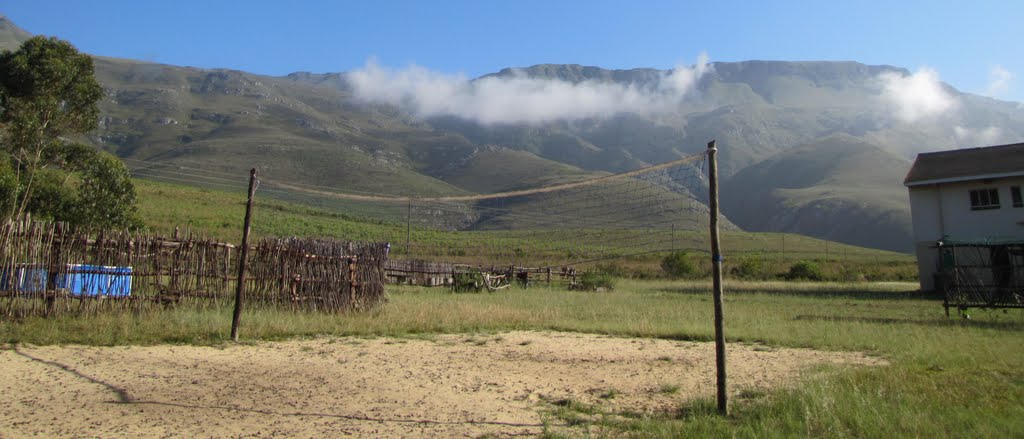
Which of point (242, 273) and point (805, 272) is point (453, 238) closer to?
point (805, 272)

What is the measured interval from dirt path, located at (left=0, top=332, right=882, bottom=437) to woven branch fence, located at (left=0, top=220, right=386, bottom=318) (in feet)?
7.72

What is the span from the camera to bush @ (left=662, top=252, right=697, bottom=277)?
40.0 metres

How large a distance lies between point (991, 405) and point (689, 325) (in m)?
7.06

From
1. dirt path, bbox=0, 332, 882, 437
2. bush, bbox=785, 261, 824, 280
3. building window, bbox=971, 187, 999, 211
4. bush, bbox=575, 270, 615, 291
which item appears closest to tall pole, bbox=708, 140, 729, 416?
dirt path, bbox=0, 332, 882, 437

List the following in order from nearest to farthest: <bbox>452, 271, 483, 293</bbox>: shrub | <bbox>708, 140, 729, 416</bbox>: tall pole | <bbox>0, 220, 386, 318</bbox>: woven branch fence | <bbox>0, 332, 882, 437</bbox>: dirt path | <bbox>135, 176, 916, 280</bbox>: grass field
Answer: <bbox>0, 332, 882, 437</bbox>: dirt path
<bbox>708, 140, 729, 416</bbox>: tall pole
<bbox>0, 220, 386, 318</bbox>: woven branch fence
<bbox>452, 271, 483, 293</bbox>: shrub
<bbox>135, 176, 916, 280</bbox>: grass field

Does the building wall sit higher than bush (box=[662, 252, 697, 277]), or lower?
higher

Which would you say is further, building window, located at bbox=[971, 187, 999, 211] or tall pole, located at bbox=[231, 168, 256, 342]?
building window, located at bbox=[971, 187, 999, 211]

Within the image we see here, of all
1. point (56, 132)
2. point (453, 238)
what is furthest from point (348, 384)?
point (453, 238)

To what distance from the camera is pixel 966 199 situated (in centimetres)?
2497

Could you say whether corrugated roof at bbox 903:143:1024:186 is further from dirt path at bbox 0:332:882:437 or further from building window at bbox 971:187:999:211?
dirt path at bbox 0:332:882:437

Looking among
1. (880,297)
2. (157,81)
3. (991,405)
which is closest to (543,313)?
(991,405)

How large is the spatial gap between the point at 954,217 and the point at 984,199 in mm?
1222

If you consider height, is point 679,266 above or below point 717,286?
above

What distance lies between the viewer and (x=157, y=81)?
198750 millimetres
